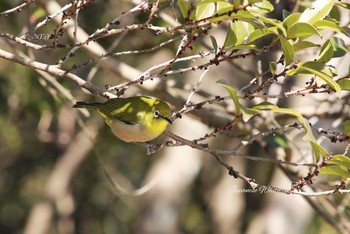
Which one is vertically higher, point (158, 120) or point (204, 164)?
point (158, 120)

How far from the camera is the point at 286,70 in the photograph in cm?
190

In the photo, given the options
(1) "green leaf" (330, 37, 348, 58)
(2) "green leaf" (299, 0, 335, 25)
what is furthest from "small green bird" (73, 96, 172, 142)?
(2) "green leaf" (299, 0, 335, 25)

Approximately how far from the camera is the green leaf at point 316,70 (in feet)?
5.88

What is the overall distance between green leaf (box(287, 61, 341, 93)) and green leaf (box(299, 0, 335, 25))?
0.12 m

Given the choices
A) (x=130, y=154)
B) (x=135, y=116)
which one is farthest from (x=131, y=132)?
(x=130, y=154)

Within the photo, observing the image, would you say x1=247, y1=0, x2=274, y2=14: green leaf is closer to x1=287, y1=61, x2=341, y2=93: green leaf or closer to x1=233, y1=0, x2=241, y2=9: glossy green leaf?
x1=233, y1=0, x2=241, y2=9: glossy green leaf

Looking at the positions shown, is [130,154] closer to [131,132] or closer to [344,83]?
[131,132]

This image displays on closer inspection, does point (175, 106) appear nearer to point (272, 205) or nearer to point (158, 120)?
point (158, 120)

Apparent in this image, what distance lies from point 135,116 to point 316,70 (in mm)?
1127

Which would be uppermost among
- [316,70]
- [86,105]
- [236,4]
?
[236,4]

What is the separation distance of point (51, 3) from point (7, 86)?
2.09 metres

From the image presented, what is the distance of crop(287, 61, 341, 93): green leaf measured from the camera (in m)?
1.79

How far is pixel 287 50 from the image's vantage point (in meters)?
1.86

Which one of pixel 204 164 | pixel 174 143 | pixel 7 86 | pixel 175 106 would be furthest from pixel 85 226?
pixel 174 143
